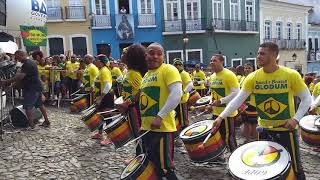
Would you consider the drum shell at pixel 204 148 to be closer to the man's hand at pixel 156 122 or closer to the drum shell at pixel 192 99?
the man's hand at pixel 156 122

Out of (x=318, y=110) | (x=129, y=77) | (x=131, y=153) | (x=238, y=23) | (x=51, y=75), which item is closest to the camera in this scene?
(x=129, y=77)

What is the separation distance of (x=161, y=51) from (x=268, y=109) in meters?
1.32

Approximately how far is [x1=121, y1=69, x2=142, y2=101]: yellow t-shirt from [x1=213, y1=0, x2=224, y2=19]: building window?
2292 cm

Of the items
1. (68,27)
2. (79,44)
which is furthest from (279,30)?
(68,27)

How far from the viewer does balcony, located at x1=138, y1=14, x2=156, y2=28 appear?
26328 mm

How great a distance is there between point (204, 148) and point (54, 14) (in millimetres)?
21657

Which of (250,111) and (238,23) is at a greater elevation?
(238,23)

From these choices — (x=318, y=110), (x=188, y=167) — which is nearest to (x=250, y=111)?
(x=318, y=110)

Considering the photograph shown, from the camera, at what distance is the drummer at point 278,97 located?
4188 millimetres

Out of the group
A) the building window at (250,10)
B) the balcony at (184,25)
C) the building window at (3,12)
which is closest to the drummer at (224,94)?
the building window at (3,12)

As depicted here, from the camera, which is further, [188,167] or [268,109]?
[188,167]

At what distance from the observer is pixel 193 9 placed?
27641 millimetres

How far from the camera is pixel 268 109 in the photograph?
4.34 metres

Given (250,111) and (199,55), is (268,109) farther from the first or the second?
(199,55)
